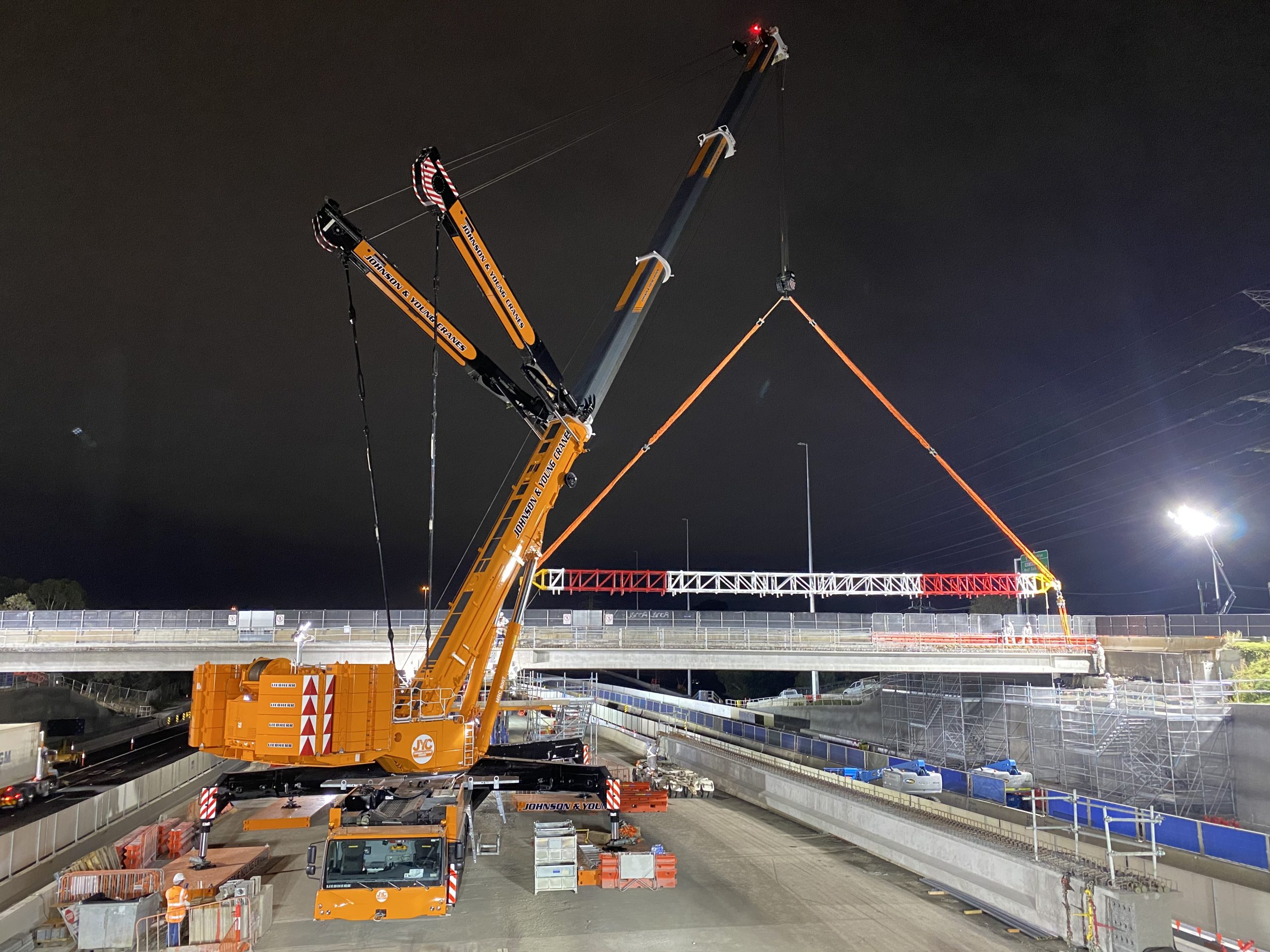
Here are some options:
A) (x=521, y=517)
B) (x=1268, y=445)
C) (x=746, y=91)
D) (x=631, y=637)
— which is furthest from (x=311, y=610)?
(x=1268, y=445)

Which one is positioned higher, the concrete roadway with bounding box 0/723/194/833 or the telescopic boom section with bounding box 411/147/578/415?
the telescopic boom section with bounding box 411/147/578/415

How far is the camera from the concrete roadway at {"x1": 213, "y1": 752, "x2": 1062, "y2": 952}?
1427 cm

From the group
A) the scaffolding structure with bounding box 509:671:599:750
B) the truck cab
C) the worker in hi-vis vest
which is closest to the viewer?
the worker in hi-vis vest

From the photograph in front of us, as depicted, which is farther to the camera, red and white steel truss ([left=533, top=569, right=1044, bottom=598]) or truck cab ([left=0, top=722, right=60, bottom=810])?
red and white steel truss ([left=533, top=569, right=1044, bottom=598])

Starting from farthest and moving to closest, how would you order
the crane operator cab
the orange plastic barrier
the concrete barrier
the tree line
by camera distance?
1. the tree line
2. the orange plastic barrier
3. the crane operator cab
4. the concrete barrier

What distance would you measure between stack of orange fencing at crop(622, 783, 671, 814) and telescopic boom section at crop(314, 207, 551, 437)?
12.8m

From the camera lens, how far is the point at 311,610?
128ft

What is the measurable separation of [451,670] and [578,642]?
68.7 feet

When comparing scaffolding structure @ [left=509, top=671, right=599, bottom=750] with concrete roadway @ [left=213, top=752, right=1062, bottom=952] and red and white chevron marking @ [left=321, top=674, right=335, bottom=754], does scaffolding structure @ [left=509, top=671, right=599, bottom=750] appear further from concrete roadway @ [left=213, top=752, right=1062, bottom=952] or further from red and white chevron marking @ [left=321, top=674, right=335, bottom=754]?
red and white chevron marking @ [left=321, top=674, right=335, bottom=754]

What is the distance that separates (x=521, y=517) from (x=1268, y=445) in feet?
130

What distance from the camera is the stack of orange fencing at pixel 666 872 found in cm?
1750

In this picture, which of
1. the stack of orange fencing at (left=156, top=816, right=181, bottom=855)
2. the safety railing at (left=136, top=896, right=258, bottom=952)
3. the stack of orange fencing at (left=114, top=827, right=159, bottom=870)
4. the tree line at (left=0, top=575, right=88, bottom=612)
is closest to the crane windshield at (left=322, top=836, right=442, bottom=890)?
the safety railing at (left=136, top=896, right=258, bottom=952)

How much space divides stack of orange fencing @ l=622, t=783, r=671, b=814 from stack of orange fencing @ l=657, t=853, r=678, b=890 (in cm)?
802

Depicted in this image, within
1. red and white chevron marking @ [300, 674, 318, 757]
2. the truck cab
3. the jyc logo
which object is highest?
red and white chevron marking @ [300, 674, 318, 757]
